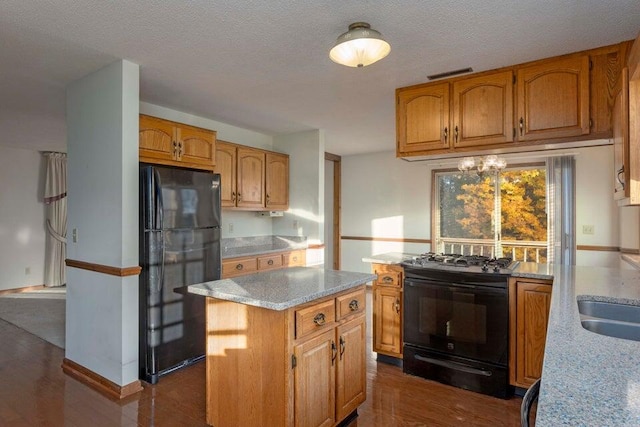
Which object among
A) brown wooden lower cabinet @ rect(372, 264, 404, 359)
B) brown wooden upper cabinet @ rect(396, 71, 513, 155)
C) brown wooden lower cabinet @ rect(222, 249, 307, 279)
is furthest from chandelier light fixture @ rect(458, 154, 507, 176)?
brown wooden lower cabinet @ rect(222, 249, 307, 279)

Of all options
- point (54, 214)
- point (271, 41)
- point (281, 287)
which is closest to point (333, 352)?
point (281, 287)

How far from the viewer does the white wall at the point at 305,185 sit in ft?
15.3

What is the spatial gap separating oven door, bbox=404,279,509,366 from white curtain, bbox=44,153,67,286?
5974 mm

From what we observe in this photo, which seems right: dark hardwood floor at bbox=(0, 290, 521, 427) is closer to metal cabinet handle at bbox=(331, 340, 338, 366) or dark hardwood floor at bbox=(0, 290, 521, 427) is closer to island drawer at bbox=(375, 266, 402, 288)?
metal cabinet handle at bbox=(331, 340, 338, 366)

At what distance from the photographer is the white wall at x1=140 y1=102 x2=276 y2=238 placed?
3965 millimetres

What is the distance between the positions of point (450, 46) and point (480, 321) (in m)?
1.92

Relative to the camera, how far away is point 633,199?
160 cm

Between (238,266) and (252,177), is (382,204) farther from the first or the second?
(238,266)

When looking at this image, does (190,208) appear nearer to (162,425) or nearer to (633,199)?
(162,425)

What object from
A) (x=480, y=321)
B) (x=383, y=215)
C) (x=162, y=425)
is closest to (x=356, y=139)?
(x=383, y=215)

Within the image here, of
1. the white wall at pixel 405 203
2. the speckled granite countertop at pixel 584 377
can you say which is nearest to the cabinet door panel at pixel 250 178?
the white wall at pixel 405 203

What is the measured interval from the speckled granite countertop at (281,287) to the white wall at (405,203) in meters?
2.96

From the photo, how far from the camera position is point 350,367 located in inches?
85.7

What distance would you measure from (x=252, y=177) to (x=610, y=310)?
3477mm
